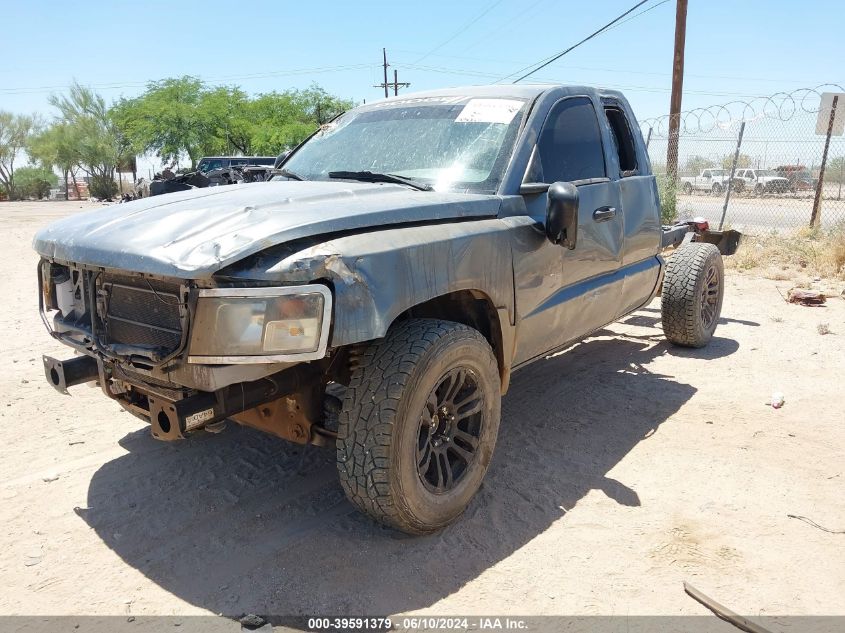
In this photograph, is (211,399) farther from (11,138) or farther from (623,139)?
(11,138)

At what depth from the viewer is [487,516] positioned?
3270 millimetres

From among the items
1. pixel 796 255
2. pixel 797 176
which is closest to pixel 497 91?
pixel 796 255

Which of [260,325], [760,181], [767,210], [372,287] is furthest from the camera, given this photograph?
[760,181]

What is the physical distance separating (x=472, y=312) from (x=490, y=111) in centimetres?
118

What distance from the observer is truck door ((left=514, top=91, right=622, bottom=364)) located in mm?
3584

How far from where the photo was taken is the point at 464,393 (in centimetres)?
319

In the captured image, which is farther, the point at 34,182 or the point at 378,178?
the point at 34,182

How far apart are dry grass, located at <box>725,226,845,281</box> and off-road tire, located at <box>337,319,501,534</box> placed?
8176 mm

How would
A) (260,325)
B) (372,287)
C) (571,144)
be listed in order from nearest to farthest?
(260,325), (372,287), (571,144)

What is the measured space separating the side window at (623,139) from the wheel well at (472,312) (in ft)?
6.17

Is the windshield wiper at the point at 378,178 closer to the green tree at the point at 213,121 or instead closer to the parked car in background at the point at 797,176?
the parked car in background at the point at 797,176

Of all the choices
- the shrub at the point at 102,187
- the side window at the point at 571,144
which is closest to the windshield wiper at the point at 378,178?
the side window at the point at 571,144

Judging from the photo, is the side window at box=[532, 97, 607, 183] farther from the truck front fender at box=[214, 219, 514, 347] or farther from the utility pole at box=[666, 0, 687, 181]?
the utility pole at box=[666, 0, 687, 181]

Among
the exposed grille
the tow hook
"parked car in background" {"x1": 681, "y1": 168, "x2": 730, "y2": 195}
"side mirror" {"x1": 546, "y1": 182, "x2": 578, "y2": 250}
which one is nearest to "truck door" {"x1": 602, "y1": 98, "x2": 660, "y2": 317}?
"side mirror" {"x1": 546, "y1": 182, "x2": 578, "y2": 250}
